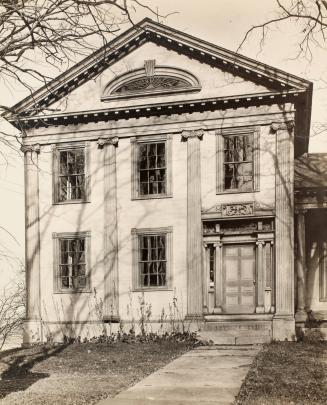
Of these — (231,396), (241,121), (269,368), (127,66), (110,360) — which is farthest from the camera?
(127,66)

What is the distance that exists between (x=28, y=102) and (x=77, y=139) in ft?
6.85

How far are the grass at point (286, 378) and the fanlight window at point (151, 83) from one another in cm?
869

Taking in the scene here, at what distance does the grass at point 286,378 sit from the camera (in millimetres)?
7980

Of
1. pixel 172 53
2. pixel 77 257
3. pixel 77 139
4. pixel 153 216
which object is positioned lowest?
pixel 77 257

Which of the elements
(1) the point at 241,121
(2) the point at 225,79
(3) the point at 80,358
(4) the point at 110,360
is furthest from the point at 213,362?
(2) the point at 225,79

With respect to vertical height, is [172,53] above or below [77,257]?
above

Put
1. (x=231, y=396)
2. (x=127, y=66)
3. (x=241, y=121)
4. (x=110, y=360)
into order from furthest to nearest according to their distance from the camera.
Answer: (x=127, y=66), (x=241, y=121), (x=110, y=360), (x=231, y=396)

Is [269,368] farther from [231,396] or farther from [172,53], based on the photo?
[172,53]

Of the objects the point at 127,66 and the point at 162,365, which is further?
the point at 127,66

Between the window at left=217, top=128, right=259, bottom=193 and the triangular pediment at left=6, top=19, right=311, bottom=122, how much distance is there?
127 cm

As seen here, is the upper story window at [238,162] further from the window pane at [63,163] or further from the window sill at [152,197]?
the window pane at [63,163]

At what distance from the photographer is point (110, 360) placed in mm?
13359

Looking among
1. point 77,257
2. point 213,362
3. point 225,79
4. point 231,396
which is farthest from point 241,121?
point 231,396

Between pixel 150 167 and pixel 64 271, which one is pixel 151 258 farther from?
pixel 64 271
